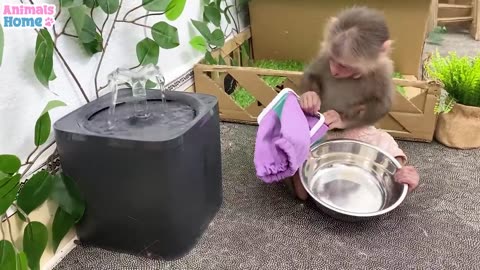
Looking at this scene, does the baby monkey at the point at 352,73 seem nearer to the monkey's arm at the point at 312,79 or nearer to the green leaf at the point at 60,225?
the monkey's arm at the point at 312,79

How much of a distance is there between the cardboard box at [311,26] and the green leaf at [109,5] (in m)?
0.78

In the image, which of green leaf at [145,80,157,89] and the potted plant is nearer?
green leaf at [145,80,157,89]

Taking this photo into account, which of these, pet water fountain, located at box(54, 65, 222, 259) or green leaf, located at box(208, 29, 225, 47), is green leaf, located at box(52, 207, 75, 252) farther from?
green leaf, located at box(208, 29, 225, 47)

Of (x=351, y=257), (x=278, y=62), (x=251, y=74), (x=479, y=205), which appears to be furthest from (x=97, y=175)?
(x=278, y=62)

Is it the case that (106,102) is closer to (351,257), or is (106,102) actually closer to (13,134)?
(13,134)

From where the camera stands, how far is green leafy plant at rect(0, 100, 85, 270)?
0.60 meters

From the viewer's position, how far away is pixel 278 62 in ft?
5.08

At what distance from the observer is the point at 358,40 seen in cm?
79

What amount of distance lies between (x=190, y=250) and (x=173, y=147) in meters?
0.21

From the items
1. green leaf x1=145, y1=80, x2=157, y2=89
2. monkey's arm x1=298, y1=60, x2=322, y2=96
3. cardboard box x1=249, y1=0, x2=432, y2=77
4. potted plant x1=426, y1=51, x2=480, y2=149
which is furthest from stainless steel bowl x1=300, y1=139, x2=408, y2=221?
cardboard box x1=249, y1=0, x2=432, y2=77

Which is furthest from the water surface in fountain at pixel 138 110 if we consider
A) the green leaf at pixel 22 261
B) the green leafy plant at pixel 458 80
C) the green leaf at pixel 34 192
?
the green leafy plant at pixel 458 80

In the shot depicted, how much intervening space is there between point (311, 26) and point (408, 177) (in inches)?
30.9

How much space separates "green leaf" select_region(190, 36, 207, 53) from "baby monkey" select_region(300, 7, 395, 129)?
0.37 meters

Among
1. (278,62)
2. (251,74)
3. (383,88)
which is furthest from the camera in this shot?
(278,62)
